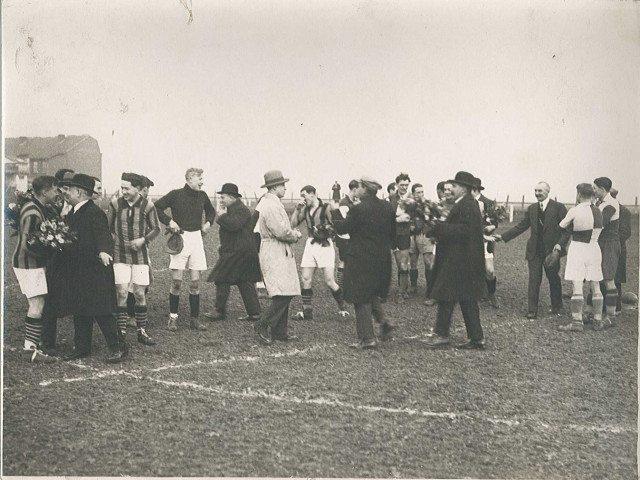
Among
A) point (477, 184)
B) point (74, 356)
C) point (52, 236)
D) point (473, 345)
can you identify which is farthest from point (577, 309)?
point (52, 236)

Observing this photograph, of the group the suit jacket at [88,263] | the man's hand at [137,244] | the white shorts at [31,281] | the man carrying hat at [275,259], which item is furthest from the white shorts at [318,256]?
the white shorts at [31,281]

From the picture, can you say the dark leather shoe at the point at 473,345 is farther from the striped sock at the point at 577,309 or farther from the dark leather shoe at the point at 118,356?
the dark leather shoe at the point at 118,356

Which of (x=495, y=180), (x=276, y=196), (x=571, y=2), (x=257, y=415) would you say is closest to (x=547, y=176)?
(x=495, y=180)

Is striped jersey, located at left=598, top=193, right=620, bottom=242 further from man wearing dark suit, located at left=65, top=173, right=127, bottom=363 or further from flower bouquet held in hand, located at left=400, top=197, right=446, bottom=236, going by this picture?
man wearing dark suit, located at left=65, top=173, right=127, bottom=363

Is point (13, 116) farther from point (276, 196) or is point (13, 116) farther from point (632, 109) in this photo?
point (632, 109)

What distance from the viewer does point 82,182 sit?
6332mm

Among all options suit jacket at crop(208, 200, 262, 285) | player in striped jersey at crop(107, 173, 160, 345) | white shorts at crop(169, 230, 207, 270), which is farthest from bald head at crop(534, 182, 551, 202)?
player in striped jersey at crop(107, 173, 160, 345)

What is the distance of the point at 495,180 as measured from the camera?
6.75m

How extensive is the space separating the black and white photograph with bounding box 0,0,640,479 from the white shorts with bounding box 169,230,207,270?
4cm

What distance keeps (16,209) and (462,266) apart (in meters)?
4.57

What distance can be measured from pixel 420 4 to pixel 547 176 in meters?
2.08

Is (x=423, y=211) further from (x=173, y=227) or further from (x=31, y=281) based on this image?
(x=31, y=281)

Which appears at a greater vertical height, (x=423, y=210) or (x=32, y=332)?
(x=423, y=210)

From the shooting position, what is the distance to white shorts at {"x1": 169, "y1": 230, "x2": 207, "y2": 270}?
788cm
